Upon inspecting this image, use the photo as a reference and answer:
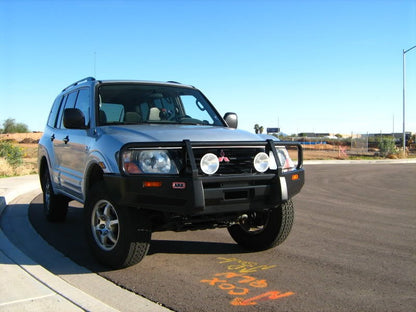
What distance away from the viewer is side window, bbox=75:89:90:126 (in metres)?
5.60

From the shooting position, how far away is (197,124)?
5723mm

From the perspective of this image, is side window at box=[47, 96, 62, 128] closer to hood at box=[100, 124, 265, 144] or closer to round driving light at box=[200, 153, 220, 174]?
hood at box=[100, 124, 265, 144]

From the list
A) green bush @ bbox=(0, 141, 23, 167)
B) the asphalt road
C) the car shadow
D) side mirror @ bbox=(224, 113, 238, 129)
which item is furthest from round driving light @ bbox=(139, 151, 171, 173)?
green bush @ bbox=(0, 141, 23, 167)

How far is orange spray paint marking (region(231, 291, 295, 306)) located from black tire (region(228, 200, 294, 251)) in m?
1.24

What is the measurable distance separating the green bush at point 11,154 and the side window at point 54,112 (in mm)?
10857

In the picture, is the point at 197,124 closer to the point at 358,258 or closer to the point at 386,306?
the point at 358,258

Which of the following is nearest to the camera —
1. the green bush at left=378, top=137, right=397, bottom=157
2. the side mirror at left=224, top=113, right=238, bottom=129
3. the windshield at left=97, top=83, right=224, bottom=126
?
the windshield at left=97, top=83, right=224, bottom=126

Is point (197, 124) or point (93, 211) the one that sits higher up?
point (197, 124)

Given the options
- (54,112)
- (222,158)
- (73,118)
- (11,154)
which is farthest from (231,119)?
(11,154)

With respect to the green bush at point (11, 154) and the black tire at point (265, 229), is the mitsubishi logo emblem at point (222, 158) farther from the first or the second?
the green bush at point (11, 154)

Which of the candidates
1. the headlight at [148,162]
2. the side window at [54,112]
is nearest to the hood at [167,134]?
the headlight at [148,162]

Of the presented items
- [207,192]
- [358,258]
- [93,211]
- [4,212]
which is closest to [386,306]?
[358,258]

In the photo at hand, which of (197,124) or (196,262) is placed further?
(197,124)

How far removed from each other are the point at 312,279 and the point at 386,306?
818 millimetres
